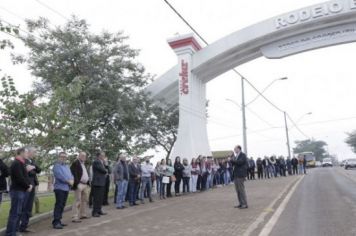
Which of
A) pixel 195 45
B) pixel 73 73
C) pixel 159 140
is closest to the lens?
pixel 73 73

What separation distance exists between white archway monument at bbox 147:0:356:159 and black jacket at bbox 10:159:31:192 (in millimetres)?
15732

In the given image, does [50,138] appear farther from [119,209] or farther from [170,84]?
[170,84]

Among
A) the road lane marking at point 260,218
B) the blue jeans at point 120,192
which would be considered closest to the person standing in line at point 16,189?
the road lane marking at point 260,218

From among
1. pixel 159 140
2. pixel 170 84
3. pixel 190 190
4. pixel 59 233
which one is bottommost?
pixel 59 233

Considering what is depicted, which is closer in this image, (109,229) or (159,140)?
(109,229)

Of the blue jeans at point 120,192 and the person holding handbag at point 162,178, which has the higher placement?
the person holding handbag at point 162,178

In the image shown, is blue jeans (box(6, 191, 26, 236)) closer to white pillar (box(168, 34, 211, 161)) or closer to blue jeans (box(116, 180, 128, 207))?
blue jeans (box(116, 180, 128, 207))

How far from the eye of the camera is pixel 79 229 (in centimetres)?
1011

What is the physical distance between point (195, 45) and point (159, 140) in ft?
31.7

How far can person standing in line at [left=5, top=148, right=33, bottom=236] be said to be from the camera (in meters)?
9.11

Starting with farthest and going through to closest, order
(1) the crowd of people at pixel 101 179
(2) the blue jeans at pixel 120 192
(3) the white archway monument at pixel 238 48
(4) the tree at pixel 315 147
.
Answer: (4) the tree at pixel 315 147
(3) the white archway monument at pixel 238 48
(2) the blue jeans at pixel 120 192
(1) the crowd of people at pixel 101 179

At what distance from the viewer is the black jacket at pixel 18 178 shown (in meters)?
9.27

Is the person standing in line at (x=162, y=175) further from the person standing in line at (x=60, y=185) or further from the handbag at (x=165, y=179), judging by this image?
the person standing in line at (x=60, y=185)

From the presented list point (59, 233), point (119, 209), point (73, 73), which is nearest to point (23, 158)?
point (59, 233)
